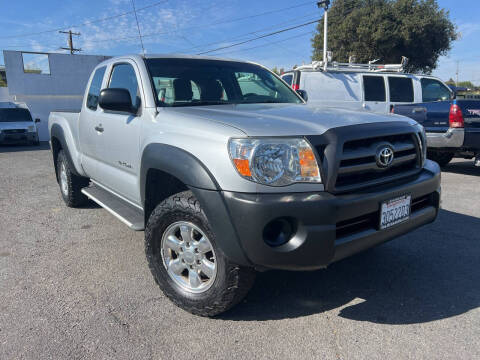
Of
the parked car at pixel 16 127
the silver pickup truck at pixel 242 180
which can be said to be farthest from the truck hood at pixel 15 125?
the silver pickup truck at pixel 242 180

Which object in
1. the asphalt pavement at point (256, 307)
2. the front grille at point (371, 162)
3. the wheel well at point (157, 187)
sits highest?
the front grille at point (371, 162)

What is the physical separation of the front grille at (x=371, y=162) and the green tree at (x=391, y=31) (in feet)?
81.3

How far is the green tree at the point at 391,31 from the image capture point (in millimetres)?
24609

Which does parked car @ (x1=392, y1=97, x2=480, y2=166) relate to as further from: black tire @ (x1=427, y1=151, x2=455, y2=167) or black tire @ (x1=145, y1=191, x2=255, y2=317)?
black tire @ (x1=145, y1=191, x2=255, y2=317)

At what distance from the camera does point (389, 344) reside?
2.24 metres

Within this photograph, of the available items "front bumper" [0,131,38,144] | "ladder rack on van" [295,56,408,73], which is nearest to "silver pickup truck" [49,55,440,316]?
"ladder rack on van" [295,56,408,73]

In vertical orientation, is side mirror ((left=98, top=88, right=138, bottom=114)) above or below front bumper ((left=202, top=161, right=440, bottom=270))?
above

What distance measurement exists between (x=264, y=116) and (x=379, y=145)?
2.50 ft

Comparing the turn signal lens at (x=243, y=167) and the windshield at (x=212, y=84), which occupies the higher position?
the windshield at (x=212, y=84)

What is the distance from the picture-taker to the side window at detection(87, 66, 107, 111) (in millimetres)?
4074

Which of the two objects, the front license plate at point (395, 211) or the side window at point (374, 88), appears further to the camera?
the side window at point (374, 88)

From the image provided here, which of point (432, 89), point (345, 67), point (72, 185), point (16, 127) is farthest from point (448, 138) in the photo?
point (16, 127)

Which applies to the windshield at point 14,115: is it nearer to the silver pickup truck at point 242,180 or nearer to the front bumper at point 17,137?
the front bumper at point 17,137

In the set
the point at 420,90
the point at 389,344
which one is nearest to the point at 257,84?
the point at 389,344
